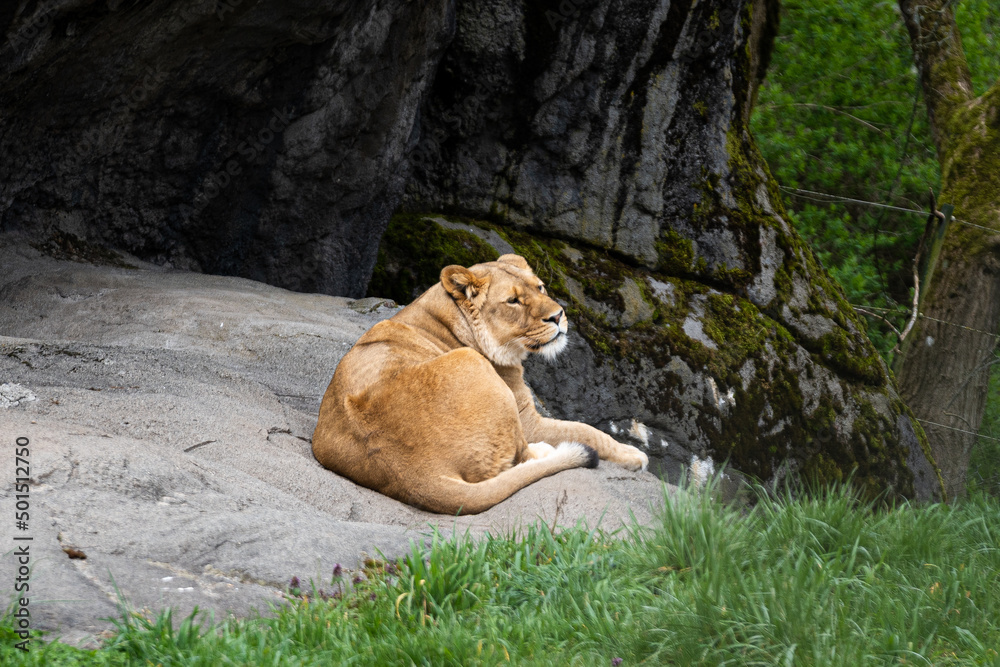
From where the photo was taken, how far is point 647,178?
8.71 m

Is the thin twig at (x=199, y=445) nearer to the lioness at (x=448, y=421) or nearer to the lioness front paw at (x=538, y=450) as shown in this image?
the lioness at (x=448, y=421)

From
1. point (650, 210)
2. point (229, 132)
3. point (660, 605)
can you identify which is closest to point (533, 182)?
point (650, 210)

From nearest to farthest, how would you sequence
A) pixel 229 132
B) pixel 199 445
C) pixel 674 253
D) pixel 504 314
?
1. pixel 199 445
2. pixel 504 314
3. pixel 229 132
4. pixel 674 253

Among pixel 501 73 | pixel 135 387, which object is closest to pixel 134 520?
pixel 135 387


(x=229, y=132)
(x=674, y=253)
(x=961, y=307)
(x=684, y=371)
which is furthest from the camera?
(x=961, y=307)

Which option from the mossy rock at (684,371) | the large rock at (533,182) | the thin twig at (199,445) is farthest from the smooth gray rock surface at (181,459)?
the mossy rock at (684,371)

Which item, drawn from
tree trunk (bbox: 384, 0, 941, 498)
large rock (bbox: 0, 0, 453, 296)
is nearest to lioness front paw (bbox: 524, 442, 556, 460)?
tree trunk (bbox: 384, 0, 941, 498)

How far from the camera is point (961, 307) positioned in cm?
984

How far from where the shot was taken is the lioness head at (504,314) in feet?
17.7

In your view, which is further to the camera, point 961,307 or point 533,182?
point 961,307

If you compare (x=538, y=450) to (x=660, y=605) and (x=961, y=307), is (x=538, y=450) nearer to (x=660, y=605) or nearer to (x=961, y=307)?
(x=660, y=605)

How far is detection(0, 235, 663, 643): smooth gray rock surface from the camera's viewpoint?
10.1ft

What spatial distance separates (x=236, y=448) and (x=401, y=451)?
0.88 metres

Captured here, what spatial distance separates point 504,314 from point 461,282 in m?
0.33
